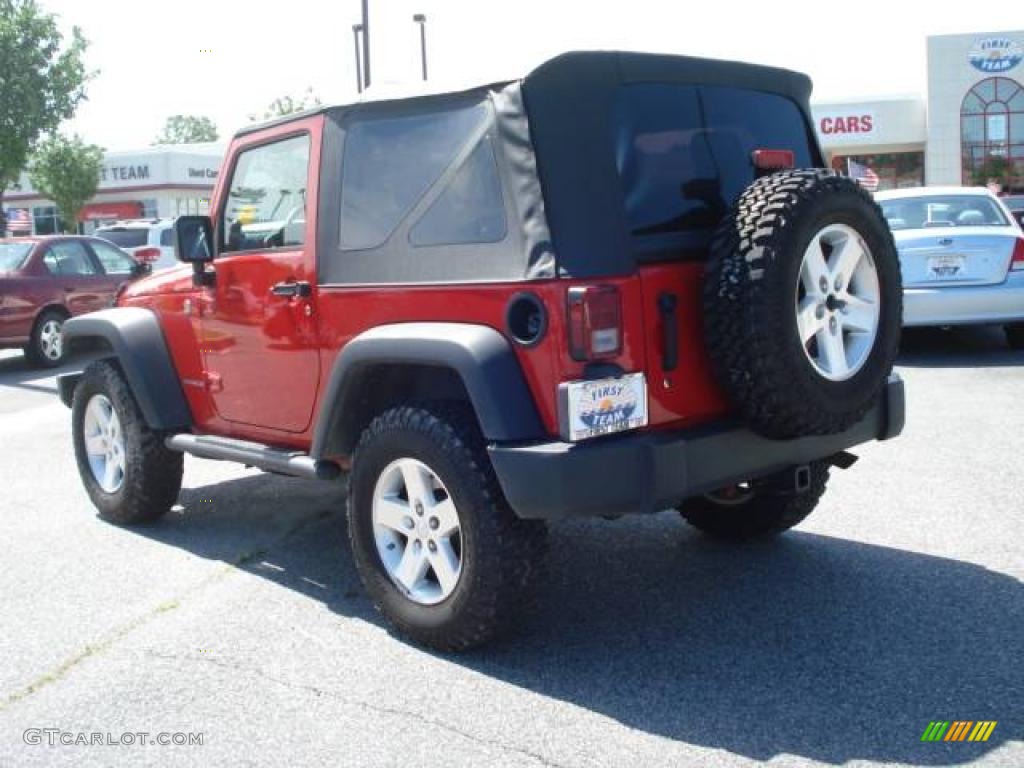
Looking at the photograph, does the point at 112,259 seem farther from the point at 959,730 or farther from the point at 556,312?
the point at 959,730

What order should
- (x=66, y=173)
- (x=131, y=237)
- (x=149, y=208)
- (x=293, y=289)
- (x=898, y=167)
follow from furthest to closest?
(x=149, y=208), (x=66, y=173), (x=898, y=167), (x=131, y=237), (x=293, y=289)

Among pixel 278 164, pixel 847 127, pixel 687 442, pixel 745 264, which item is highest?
pixel 847 127

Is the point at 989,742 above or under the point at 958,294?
under

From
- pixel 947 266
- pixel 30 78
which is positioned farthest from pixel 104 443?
pixel 30 78

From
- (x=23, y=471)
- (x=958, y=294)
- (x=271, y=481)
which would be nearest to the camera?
(x=271, y=481)

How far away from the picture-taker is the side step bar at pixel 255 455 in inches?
177

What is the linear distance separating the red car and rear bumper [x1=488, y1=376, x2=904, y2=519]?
10758mm

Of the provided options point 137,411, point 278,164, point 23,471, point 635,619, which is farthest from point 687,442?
point 23,471

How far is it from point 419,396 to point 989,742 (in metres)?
2.25

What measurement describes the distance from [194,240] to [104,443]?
1548 millimetres

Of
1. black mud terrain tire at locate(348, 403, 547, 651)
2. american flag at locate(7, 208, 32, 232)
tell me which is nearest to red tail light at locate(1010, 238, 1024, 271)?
black mud terrain tire at locate(348, 403, 547, 651)

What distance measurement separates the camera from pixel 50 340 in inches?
535

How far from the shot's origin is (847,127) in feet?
126

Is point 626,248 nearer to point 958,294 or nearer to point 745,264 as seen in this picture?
point 745,264
